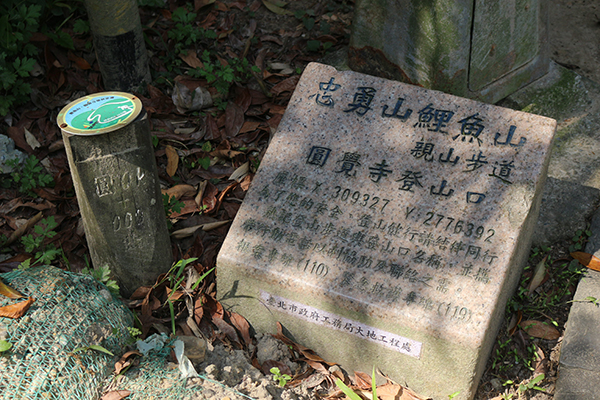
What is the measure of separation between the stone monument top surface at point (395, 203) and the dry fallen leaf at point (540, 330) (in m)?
0.66

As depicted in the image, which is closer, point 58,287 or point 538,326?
point 58,287

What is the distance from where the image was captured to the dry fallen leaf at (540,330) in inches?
109

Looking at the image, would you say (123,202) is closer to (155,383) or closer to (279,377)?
(155,383)

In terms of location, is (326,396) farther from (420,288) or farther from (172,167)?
(172,167)

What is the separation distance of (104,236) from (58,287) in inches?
11.1

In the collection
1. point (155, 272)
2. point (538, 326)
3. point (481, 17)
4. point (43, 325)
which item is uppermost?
point (481, 17)

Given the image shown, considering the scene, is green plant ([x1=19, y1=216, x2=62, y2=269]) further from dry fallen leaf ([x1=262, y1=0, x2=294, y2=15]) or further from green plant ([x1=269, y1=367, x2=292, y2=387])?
dry fallen leaf ([x1=262, y1=0, x2=294, y2=15])

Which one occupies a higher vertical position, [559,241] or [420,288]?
[420,288]

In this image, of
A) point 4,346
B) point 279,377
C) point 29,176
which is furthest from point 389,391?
point 29,176

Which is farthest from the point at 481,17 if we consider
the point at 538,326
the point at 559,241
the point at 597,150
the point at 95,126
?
the point at 95,126

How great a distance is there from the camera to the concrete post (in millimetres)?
2285

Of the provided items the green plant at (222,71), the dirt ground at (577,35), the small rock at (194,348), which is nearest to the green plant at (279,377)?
the small rock at (194,348)

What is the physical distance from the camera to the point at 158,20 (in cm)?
416

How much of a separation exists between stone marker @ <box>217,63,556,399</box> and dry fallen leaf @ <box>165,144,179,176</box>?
90 centimetres
